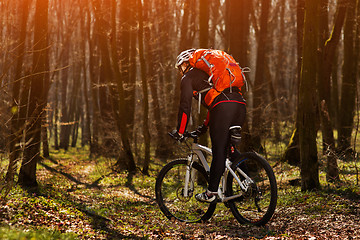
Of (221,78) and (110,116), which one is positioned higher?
(221,78)

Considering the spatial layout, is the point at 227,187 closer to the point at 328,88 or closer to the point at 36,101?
the point at 36,101

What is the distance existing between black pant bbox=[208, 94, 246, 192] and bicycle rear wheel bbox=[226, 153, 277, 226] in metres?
0.22

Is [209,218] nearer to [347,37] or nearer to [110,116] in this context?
[347,37]

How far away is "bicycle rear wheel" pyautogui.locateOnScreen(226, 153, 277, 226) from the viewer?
5.55m

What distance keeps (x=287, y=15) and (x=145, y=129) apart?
22316 mm

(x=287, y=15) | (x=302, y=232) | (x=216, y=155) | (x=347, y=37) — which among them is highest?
(x=287, y=15)

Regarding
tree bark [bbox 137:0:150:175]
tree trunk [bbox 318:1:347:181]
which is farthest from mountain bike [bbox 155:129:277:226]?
tree bark [bbox 137:0:150:175]

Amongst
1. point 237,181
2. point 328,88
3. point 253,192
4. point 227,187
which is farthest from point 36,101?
point 328,88

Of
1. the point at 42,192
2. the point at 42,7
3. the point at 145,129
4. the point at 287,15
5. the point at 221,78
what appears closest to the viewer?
the point at 221,78

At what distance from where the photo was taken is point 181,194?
6.48m

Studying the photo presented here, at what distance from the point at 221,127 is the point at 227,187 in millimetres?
942

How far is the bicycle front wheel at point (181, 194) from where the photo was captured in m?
6.41

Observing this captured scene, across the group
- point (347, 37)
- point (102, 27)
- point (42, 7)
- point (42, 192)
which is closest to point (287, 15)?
point (347, 37)

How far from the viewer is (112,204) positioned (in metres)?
8.71
